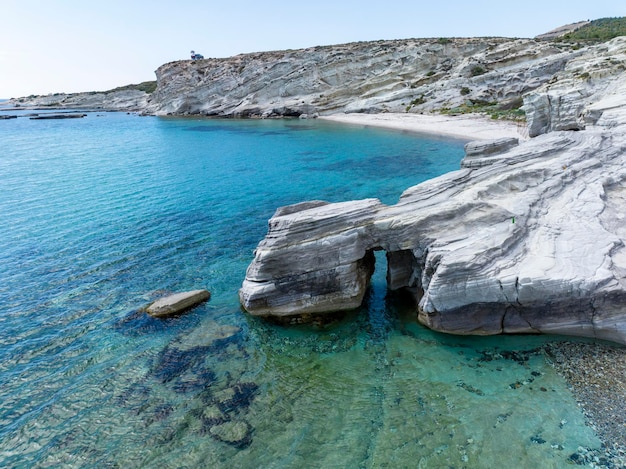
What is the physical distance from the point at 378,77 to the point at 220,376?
81.9 metres

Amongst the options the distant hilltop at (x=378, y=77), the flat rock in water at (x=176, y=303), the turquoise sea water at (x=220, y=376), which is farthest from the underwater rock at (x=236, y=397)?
the distant hilltop at (x=378, y=77)

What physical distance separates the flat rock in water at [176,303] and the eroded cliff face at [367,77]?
2361 inches

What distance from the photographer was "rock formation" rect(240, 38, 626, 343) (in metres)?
12.2

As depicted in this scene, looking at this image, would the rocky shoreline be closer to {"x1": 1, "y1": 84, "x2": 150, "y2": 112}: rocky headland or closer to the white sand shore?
the white sand shore

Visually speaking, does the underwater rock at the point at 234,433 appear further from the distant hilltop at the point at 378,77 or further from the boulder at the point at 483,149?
the distant hilltop at the point at 378,77

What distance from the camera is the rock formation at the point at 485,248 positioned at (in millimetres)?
12156

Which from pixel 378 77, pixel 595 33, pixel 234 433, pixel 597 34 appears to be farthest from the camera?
pixel 378 77

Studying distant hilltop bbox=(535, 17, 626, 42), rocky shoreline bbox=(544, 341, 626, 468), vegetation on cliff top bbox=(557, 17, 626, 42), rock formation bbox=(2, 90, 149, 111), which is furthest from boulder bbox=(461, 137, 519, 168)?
→ rock formation bbox=(2, 90, 149, 111)

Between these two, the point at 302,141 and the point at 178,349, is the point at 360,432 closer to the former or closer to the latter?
the point at 178,349

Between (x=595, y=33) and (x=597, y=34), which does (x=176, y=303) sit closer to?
(x=597, y=34)

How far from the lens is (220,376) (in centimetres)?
1223

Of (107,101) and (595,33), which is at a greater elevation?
(107,101)

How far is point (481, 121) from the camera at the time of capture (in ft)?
173

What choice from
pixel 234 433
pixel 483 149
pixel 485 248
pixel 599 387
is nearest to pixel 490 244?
pixel 485 248
